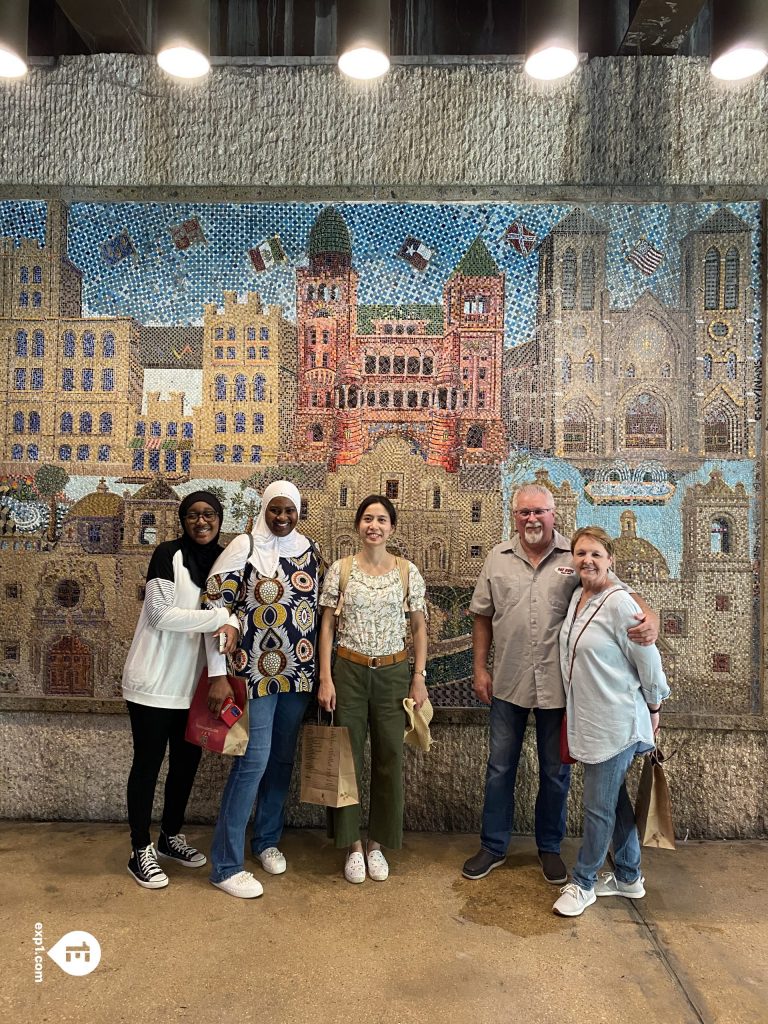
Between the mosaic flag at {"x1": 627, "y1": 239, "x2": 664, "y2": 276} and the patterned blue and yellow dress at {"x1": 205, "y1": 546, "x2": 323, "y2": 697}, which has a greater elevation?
the mosaic flag at {"x1": 627, "y1": 239, "x2": 664, "y2": 276}

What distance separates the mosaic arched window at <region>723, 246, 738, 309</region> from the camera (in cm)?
358

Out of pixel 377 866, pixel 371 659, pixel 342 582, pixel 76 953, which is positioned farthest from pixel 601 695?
pixel 76 953

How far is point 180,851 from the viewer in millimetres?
3082

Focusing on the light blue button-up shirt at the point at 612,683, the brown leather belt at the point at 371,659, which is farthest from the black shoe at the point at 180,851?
the light blue button-up shirt at the point at 612,683

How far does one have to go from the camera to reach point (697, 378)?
3.58 metres

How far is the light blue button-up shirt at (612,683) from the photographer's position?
8.79 ft

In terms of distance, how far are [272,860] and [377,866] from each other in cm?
46

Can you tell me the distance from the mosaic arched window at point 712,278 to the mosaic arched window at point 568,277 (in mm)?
674

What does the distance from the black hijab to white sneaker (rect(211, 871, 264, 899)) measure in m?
1.18

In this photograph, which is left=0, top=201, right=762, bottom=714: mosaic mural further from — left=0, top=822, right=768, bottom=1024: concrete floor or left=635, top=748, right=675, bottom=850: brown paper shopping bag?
left=0, top=822, right=768, bottom=1024: concrete floor

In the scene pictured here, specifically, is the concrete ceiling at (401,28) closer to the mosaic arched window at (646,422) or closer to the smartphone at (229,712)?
the mosaic arched window at (646,422)

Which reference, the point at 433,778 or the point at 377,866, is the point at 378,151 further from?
the point at 377,866

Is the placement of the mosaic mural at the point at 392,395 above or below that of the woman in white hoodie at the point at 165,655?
above

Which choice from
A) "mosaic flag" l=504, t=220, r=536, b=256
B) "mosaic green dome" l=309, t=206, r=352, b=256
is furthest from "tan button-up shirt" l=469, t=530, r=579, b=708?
"mosaic green dome" l=309, t=206, r=352, b=256
